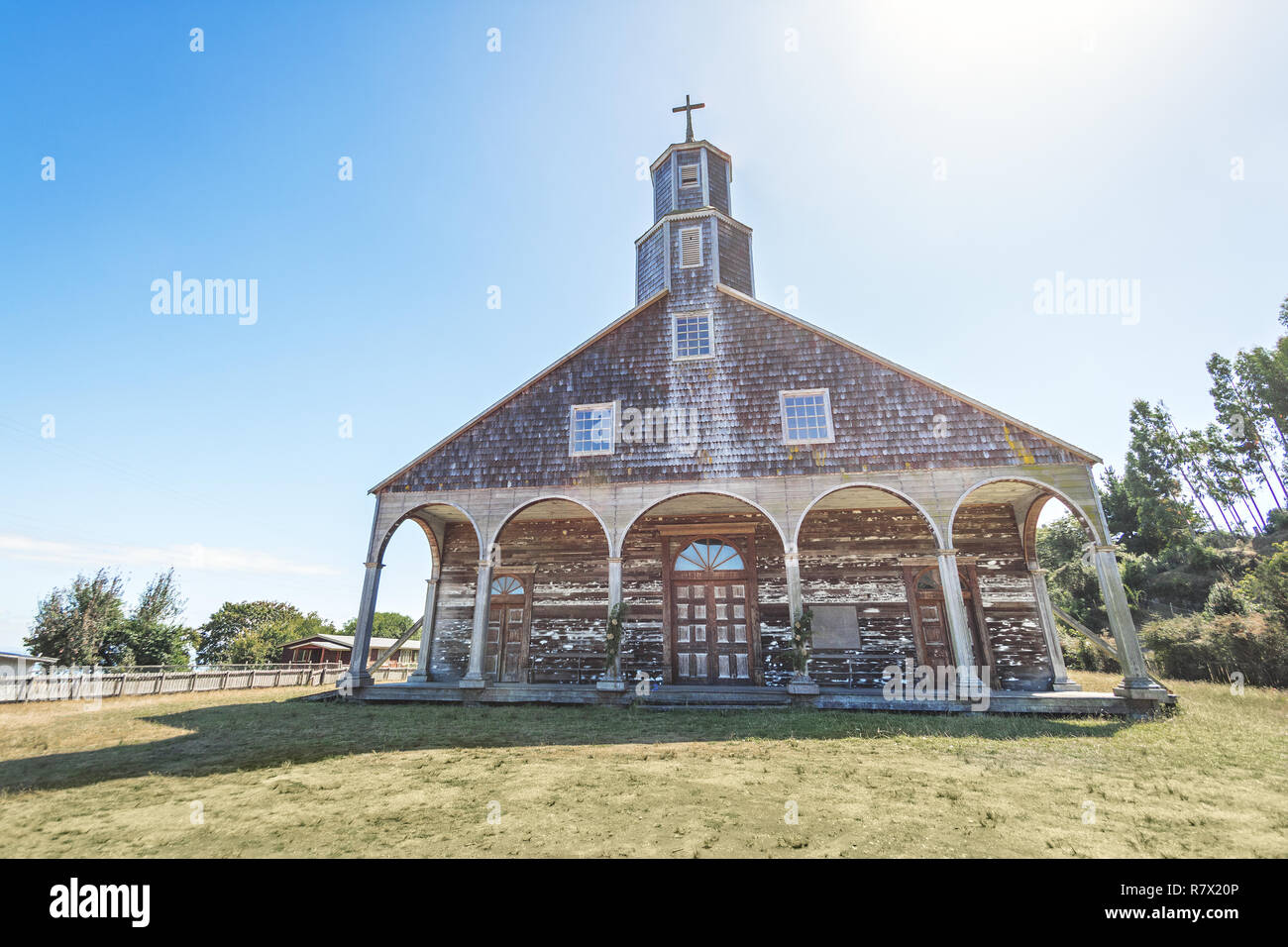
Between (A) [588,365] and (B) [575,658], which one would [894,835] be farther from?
(A) [588,365]

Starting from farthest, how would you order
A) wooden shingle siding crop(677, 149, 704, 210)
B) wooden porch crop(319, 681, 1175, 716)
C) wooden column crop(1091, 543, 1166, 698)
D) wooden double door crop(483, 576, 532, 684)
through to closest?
wooden shingle siding crop(677, 149, 704, 210)
wooden double door crop(483, 576, 532, 684)
wooden porch crop(319, 681, 1175, 716)
wooden column crop(1091, 543, 1166, 698)

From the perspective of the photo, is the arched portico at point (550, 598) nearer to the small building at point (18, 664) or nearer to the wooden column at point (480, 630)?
the wooden column at point (480, 630)

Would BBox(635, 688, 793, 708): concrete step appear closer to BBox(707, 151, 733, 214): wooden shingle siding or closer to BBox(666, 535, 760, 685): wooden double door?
BBox(666, 535, 760, 685): wooden double door

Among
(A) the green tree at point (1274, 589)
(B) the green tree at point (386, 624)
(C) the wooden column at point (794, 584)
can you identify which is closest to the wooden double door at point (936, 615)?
(C) the wooden column at point (794, 584)

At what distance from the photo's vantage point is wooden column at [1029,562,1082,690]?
1273cm

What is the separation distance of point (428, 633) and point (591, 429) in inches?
302

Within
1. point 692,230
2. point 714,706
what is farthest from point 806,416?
point 692,230

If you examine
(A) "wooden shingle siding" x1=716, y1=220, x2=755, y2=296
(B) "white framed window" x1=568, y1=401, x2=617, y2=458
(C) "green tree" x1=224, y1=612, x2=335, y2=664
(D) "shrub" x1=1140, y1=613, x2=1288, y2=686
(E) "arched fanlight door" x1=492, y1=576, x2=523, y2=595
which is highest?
(A) "wooden shingle siding" x1=716, y1=220, x2=755, y2=296

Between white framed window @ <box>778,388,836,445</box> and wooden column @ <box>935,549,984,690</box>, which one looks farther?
white framed window @ <box>778,388,836,445</box>

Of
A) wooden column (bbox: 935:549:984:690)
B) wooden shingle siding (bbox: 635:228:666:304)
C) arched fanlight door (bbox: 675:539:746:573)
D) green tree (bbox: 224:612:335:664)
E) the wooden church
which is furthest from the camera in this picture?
green tree (bbox: 224:612:335:664)

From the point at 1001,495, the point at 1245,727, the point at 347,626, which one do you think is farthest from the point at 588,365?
the point at 347,626

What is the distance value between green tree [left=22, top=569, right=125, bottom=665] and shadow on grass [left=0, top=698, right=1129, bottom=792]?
3756 cm

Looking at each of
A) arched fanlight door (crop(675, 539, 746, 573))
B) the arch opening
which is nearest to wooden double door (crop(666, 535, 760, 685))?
arched fanlight door (crop(675, 539, 746, 573))

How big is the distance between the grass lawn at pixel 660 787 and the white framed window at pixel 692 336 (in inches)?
363
